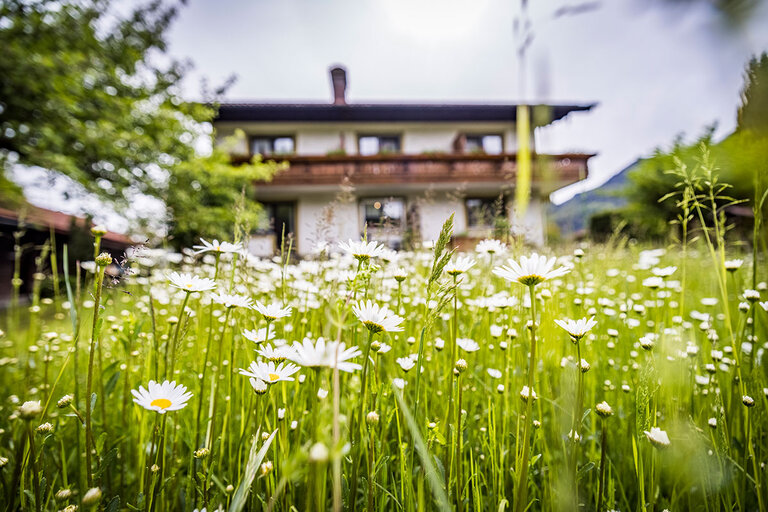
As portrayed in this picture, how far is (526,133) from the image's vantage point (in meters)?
0.36

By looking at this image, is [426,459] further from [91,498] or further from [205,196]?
[205,196]

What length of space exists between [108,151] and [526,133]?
5834 mm

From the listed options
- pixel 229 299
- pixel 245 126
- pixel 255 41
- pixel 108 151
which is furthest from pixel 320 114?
pixel 229 299

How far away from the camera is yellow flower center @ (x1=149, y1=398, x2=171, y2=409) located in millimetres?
575

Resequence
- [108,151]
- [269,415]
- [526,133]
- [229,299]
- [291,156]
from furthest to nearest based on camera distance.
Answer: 1. [291,156]
2. [108,151]
3. [269,415]
4. [229,299]
5. [526,133]

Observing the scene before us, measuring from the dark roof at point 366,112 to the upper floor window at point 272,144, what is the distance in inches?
24.5

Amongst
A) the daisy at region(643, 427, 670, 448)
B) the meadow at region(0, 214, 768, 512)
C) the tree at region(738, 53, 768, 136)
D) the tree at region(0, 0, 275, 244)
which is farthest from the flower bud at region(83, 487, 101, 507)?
the tree at region(0, 0, 275, 244)

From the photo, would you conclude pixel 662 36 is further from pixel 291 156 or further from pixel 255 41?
pixel 291 156

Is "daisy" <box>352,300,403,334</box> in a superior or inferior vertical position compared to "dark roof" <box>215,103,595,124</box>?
inferior

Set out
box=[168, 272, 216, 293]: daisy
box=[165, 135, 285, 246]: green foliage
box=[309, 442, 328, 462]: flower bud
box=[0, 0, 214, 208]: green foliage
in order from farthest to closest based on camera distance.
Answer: box=[165, 135, 285, 246]: green foliage, box=[0, 0, 214, 208]: green foliage, box=[168, 272, 216, 293]: daisy, box=[309, 442, 328, 462]: flower bud

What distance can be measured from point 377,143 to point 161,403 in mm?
11643

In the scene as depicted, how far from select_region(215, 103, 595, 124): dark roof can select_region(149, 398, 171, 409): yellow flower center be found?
36.0 feet

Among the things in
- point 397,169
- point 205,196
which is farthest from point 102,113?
point 397,169

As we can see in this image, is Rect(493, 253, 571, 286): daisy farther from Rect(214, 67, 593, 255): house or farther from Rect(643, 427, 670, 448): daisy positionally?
Rect(214, 67, 593, 255): house
